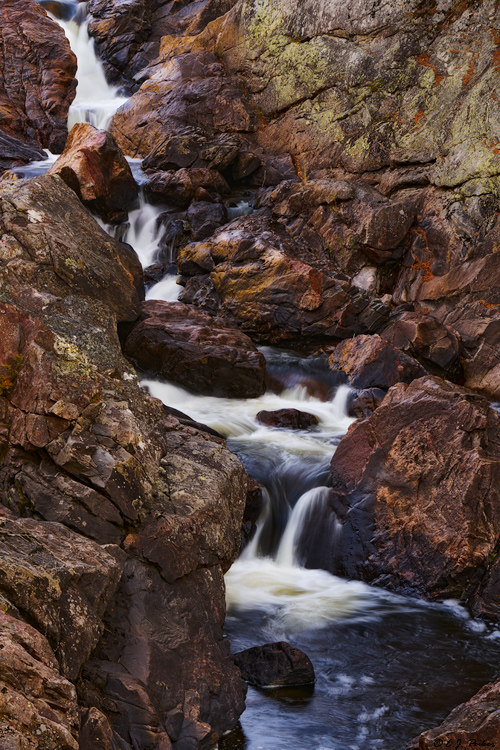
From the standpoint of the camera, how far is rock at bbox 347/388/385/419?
10.4 m

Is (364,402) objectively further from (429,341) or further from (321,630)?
(321,630)

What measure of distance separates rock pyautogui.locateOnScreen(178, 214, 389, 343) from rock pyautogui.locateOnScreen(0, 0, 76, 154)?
8.81 metres

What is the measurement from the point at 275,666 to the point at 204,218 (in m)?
12.2

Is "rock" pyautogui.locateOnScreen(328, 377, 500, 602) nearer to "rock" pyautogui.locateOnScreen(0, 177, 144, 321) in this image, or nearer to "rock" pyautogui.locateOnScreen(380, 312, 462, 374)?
"rock" pyautogui.locateOnScreen(380, 312, 462, 374)

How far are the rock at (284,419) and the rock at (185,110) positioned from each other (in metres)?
11.5

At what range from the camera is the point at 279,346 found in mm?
12977

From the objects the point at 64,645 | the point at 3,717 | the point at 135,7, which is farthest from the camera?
the point at 135,7

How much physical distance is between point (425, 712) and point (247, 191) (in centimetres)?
1486

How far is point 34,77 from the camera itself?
20.3m

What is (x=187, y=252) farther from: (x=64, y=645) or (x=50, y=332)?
(x=64, y=645)

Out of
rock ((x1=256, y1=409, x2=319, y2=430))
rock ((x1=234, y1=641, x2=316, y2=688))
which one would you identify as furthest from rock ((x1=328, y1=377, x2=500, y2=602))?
rock ((x1=256, y1=409, x2=319, y2=430))

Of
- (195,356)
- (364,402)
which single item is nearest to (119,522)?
(195,356)

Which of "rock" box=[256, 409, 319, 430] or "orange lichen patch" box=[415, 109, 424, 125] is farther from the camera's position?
"orange lichen patch" box=[415, 109, 424, 125]

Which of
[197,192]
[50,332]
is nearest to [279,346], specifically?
[197,192]
